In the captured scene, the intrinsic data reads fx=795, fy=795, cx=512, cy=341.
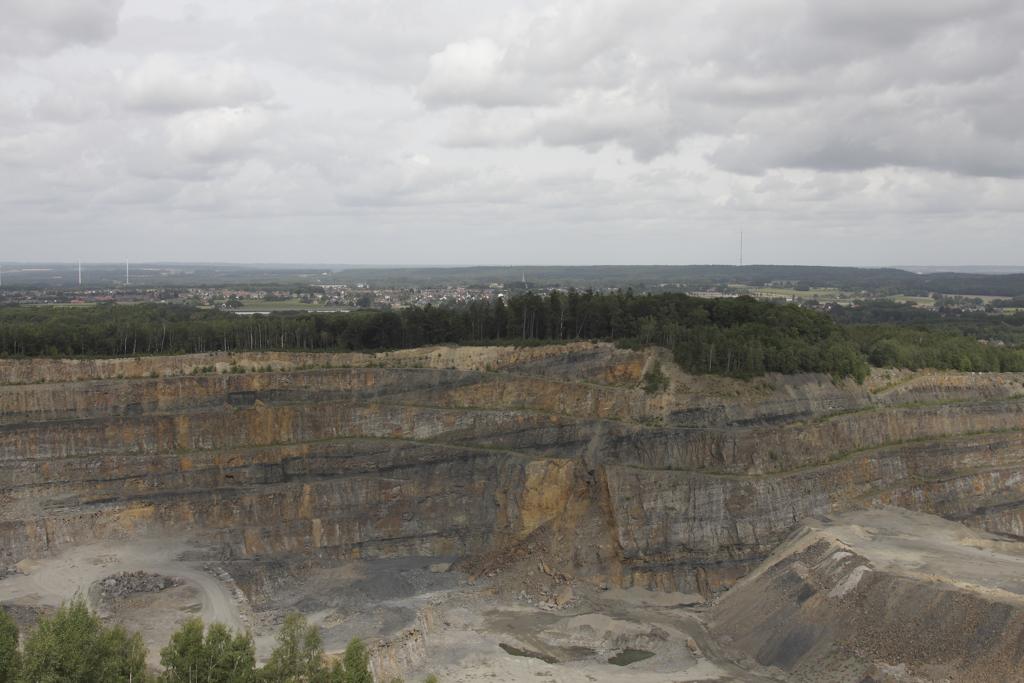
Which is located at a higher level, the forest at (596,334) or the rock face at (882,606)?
the forest at (596,334)

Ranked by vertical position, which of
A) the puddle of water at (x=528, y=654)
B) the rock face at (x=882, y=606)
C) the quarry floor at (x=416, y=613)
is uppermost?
the rock face at (x=882, y=606)

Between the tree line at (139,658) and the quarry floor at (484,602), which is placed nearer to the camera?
the tree line at (139,658)

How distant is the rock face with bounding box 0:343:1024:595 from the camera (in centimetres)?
5734

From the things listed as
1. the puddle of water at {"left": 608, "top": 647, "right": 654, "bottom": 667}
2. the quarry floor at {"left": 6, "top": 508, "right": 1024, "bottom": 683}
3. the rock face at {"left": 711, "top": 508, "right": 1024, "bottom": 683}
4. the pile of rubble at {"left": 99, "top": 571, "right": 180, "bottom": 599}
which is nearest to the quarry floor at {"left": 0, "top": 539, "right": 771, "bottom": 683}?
the quarry floor at {"left": 6, "top": 508, "right": 1024, "bottom": 683}

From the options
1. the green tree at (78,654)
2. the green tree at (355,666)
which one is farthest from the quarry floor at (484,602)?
the green tree at (78,654)

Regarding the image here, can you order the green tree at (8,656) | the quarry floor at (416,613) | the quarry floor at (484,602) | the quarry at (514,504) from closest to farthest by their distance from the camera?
the green tree at (8,656) < the quarry floor at (484,602) < the quarry floor at (416,613) < the quarry at (514,504)

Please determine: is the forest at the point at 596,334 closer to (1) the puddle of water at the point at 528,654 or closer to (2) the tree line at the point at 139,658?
(1) the puddle of water at the point at 528,654

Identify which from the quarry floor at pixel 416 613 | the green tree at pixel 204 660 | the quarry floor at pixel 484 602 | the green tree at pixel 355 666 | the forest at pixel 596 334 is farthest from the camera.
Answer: the forest at pixel 596 334

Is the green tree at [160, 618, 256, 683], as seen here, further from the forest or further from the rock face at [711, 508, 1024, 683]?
the forest

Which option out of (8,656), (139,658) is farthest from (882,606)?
(8,656)

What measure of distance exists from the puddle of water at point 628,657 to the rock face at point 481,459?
27.7 feet

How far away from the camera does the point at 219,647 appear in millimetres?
33125

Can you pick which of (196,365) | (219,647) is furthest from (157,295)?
(219,647)

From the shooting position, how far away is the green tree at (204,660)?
3225 centimetres
